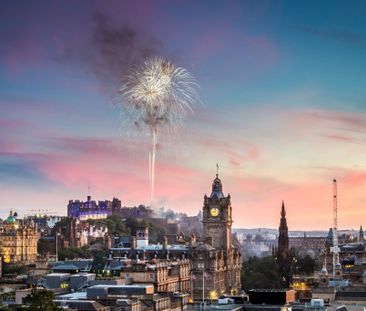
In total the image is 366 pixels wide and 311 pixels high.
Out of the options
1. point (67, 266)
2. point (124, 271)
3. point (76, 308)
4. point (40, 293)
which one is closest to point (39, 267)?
point (67, 266)

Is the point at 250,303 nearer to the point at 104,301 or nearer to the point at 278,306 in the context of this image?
the point at 278,306

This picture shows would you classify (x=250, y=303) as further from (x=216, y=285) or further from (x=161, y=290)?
(x=216, y=285)

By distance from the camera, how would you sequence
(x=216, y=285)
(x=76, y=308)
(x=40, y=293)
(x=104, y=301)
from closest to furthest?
(x=40, y=293) < (x=76, y=308) < (x=104, y=301) < (x=216, y=285)

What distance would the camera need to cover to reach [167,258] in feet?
655

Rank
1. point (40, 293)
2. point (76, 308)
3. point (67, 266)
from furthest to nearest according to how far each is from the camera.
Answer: point (67, 266)
point (76, 308)
point (40, 293)

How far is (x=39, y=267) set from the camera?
186875 mm

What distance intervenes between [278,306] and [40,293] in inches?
1300

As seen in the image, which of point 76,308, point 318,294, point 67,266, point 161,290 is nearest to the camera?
point 76,308

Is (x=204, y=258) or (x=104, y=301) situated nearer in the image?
(x=104, y=301)

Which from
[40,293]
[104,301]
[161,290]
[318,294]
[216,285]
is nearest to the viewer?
[40,293]

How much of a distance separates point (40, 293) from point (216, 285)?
101 meters

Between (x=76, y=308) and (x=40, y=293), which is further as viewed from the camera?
(x=76, y=308)

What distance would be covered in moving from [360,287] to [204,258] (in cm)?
4386

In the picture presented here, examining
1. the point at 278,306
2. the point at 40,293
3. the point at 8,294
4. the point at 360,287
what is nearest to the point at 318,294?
the point at 360,287
